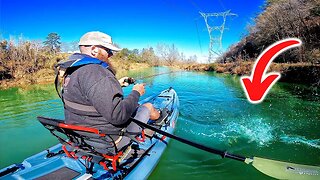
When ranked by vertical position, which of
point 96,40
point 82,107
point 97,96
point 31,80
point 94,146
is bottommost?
point 31,80

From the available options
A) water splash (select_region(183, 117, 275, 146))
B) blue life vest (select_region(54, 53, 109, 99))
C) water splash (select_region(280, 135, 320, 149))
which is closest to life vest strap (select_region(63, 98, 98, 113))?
blue life vest (select_region(54, 53, 109, 99))

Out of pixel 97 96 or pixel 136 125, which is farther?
pixel 136 125

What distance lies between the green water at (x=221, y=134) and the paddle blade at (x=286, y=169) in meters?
1.47

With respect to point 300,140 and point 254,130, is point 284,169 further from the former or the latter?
point 254,130

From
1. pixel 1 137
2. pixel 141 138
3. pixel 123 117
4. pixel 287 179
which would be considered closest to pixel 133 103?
pixel 123 117

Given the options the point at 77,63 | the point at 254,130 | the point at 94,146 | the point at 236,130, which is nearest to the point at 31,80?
the point at 236,130

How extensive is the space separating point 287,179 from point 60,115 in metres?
8.33

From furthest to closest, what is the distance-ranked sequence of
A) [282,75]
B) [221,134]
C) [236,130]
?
[282,75] < [236,130] < [221,134]

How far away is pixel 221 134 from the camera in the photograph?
7121 mm

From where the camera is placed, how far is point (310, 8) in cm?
1878

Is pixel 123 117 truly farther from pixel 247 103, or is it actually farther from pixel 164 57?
pixel 164 57

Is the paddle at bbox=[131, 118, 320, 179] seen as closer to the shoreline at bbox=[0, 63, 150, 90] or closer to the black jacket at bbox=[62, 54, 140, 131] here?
the black jacket at bbox=[62, 54, 140, 131]

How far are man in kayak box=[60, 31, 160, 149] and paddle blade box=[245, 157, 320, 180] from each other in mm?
1855

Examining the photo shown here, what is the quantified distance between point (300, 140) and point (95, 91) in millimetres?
6174
